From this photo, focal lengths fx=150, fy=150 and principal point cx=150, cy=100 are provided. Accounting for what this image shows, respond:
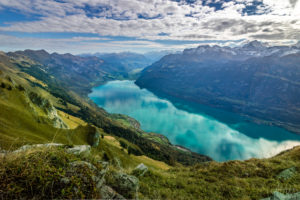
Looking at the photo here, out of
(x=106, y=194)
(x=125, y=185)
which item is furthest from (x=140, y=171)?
(x=106, y=194)

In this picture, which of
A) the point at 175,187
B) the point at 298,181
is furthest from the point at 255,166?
the point at 175,187

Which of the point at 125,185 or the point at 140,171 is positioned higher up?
the point at 125,185

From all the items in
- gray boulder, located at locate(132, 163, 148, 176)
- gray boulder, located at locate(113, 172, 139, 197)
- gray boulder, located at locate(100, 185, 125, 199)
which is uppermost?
gray boulder, located at locate(100, 185, 125, 199)

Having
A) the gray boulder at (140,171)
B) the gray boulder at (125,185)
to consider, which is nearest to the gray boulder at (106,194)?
the gray boulder at (125,185)

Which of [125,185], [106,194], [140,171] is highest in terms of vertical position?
[106,194]

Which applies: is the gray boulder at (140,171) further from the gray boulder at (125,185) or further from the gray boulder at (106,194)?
the gray boulder at (106,194)

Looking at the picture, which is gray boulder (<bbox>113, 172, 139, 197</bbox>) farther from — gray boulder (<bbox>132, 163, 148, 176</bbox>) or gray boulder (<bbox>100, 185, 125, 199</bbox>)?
gray boulder (<bbox>132, 163, 148, 176</bbox>)

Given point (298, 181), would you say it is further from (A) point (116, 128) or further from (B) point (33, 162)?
(A) point (116, 128)

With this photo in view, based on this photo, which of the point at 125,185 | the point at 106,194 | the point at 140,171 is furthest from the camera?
the point at 140,171

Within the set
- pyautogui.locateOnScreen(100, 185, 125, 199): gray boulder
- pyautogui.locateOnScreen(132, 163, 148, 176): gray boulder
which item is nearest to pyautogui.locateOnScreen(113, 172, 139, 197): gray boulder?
pyautogui.locateOnScreen(100, 185, 125, 199): gray boulder

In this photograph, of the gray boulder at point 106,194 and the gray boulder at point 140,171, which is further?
the gray boulder at point 140,171

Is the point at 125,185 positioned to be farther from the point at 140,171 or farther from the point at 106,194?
the point at 140,171
